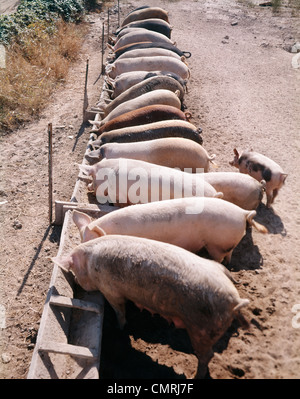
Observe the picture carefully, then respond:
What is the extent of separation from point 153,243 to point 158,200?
123 centimetres

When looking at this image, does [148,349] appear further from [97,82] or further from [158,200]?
[97,82]

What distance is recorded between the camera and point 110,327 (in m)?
3.93

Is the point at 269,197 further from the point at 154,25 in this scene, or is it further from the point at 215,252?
the point at 154,25

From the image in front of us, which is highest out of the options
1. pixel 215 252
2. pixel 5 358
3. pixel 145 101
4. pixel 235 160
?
pixel 145 101

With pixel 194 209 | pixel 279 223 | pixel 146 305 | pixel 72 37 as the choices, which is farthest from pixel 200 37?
pixel 146 305

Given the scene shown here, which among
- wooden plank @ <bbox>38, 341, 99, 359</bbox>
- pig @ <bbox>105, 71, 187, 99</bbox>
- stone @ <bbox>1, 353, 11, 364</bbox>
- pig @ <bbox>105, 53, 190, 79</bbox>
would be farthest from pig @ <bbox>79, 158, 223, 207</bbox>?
pig @ <bbox>105, 53, 190, 79</bbox>

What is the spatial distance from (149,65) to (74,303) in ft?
21.9

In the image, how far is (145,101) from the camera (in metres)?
6.80

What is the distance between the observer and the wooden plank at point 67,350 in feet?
10.6

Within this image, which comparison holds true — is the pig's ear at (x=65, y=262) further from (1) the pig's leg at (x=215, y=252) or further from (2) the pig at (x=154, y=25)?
(2) the pig at (x=154, y=25)

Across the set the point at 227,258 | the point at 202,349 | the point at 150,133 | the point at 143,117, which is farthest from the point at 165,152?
the point at 202,349

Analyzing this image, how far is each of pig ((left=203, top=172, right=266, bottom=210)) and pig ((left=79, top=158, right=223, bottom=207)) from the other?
25 cm

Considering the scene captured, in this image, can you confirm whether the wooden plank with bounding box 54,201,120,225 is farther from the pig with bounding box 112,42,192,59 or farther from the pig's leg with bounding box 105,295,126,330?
the pig with bounding box 112,42,192,59

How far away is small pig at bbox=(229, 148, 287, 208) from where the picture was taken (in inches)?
219
